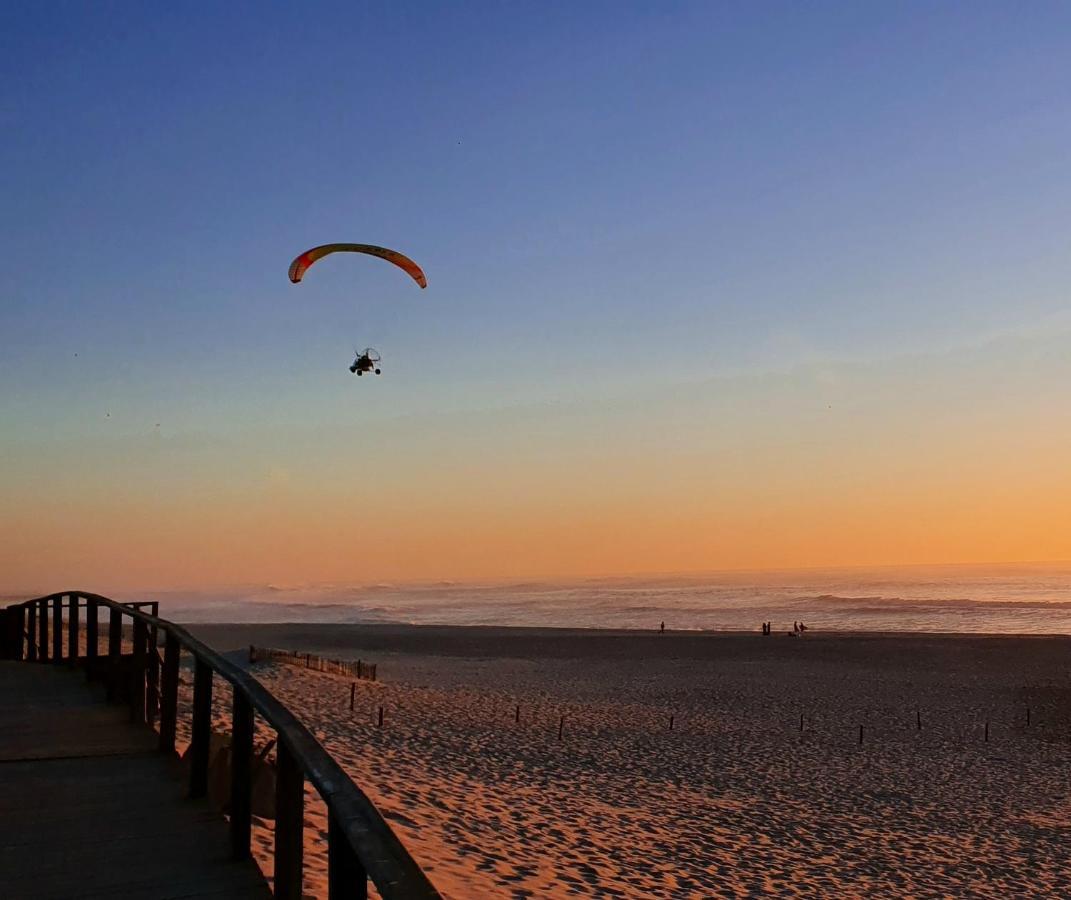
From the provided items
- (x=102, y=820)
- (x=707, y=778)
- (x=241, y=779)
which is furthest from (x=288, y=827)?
(x=707, y=778)

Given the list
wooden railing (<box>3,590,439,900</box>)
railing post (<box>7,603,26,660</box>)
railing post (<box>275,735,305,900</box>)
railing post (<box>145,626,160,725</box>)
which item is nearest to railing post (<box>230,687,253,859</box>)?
wooden railing (<box>3,590,439,900</box>)

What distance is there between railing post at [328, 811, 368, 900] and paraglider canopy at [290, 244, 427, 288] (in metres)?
16.2

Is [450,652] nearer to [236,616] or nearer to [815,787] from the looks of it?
[815,787]

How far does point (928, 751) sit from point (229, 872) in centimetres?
2002

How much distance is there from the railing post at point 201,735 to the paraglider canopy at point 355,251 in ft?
44.4

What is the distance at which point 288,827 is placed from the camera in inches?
163

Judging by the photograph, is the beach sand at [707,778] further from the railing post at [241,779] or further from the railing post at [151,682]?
the railing post at [241,779]

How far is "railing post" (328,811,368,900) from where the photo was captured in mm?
2844

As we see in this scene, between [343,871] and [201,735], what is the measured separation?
321 centimetres

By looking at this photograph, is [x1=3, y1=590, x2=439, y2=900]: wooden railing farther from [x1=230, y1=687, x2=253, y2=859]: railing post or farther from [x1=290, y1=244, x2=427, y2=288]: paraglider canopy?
[x1=290, y1=244, x2=427, y2=288]: paraglider canopy

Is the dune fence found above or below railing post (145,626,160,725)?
below

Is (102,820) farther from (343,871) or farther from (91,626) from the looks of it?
(91,626)

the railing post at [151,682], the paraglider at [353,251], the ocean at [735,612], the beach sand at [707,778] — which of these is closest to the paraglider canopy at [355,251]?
the paraglider at [353,251]

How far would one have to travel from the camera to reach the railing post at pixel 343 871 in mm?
2844
